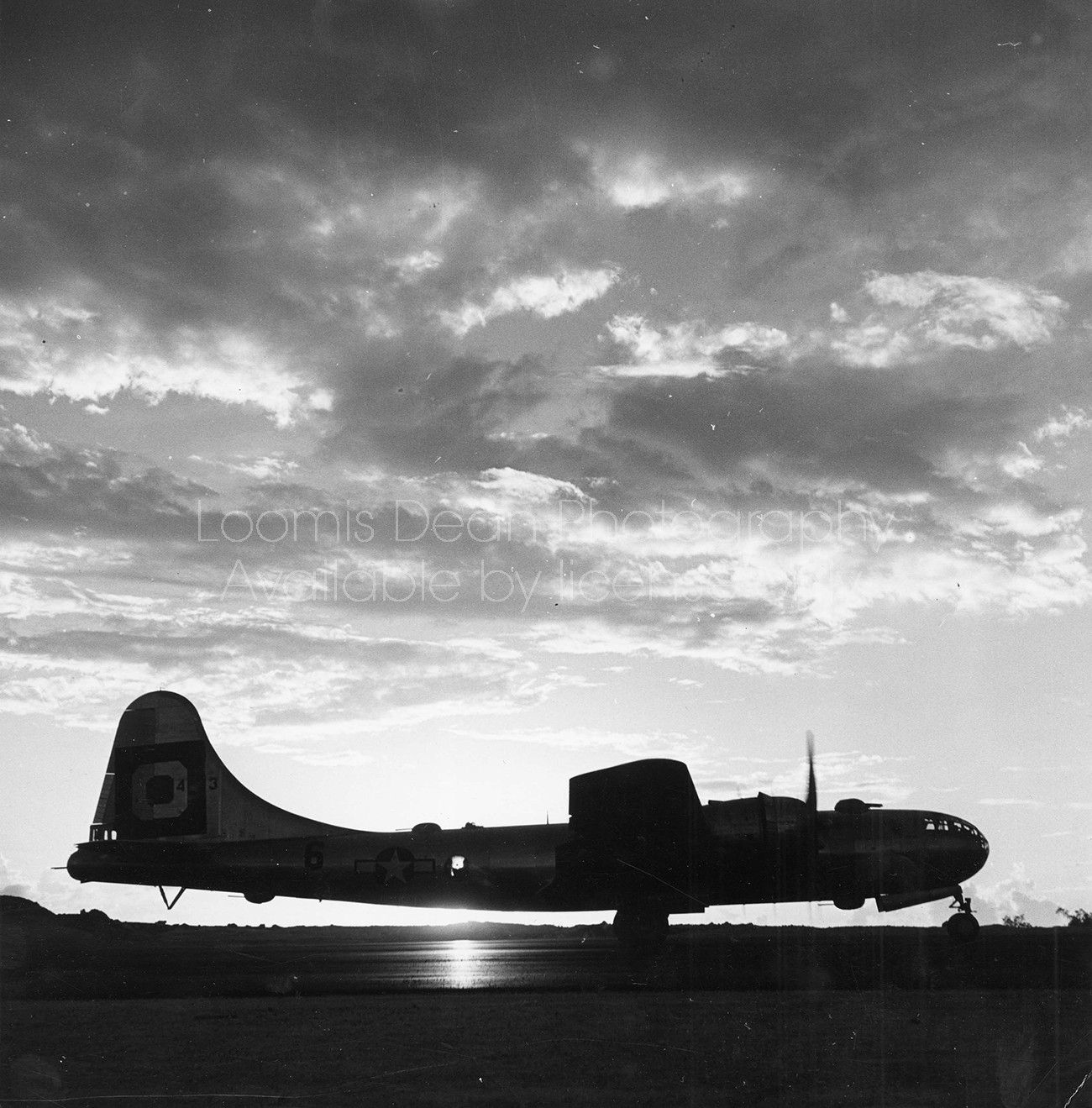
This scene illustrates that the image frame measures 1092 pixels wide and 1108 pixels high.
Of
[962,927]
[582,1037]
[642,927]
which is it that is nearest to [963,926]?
[962,927]

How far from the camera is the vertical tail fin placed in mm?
25078

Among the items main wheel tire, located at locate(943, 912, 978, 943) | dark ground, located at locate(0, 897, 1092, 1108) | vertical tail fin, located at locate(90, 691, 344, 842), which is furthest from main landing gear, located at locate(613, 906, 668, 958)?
vertical tail fin, located at locate(90, 691, 344, 842)

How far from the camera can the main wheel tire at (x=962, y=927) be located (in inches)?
909

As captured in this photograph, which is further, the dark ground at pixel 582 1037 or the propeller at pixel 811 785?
the propeller at pixel 811 785

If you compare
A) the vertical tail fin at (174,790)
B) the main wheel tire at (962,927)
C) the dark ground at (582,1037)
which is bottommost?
the main wheel tire at (962,927)

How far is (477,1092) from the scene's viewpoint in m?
9.30

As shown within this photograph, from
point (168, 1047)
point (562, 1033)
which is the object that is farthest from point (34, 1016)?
point (562, 1033)

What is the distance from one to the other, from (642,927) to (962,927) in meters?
7.48

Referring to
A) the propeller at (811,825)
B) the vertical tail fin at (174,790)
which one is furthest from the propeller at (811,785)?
the vertical tail fin at (174,790)

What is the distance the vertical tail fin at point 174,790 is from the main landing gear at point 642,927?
7.63m

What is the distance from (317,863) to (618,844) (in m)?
7.87

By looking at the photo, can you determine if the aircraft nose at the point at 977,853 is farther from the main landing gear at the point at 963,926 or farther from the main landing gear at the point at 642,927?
the main landing gear at the point at 642,927

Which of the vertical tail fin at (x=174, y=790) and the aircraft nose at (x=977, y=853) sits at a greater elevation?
the vertical tail fin at (x=174, y=790)

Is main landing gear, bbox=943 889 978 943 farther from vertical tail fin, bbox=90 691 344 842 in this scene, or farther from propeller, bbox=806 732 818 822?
vertical tail fin, bbox=90 691 344 842
